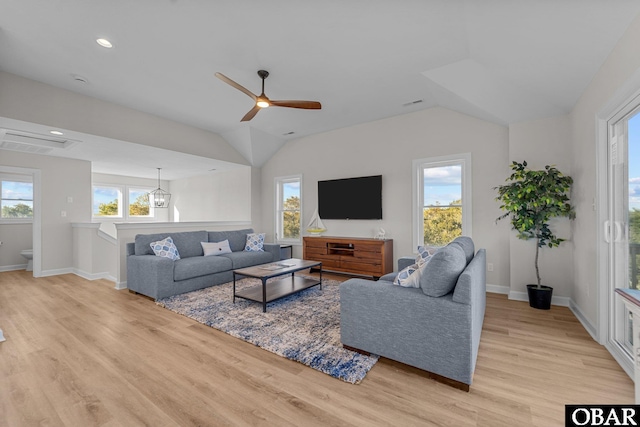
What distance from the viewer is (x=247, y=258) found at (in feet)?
16.2

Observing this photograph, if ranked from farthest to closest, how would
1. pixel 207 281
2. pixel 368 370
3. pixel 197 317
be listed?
pixel 207 281, pixel 197 317, pixel 368 370

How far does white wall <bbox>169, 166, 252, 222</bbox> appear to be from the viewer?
6.80 meters

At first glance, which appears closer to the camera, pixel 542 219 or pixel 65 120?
pixel 542 219

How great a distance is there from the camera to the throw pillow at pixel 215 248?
4887 millimetres

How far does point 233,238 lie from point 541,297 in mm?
→ 4999

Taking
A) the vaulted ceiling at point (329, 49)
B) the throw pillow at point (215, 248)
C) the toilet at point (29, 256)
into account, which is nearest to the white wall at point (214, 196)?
the throw pillow at point (215, 248)

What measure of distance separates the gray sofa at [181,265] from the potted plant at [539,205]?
4.14m

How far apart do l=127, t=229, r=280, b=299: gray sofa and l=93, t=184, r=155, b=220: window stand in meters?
5.12

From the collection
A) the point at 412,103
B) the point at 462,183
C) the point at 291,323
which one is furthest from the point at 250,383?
the point at 412,103

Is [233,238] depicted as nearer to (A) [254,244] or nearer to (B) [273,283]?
(A) [254,244]

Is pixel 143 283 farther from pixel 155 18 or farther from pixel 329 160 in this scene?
pixel 329 160

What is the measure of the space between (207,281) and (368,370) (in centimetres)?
315

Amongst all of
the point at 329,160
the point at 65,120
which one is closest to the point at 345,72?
the point at 329,160

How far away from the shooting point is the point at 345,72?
3398 mm
